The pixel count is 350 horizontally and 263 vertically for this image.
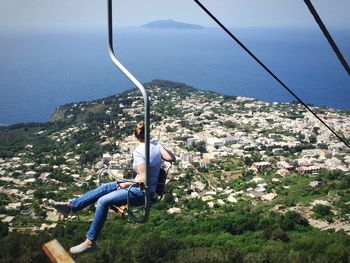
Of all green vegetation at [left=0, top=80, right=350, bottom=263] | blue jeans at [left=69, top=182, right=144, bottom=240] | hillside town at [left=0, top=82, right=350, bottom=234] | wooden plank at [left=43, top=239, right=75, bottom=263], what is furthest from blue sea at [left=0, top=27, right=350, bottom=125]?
wooden plank at [left=43, top=239, right=75, bottom=263]

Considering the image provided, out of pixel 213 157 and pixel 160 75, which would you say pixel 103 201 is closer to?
pixel 213 157

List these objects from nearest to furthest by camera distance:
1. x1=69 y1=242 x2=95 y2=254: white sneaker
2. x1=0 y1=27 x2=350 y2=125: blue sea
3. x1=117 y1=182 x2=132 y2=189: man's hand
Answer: x1=69 y1=242 x2=95 y2=254: white sneaker
x1=117 y1=182 x2=132 y2=189: man's hand
x1=0 y1=27 x2=350 y2=125: blue sea

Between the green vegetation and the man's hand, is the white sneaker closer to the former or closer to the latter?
the man's hand

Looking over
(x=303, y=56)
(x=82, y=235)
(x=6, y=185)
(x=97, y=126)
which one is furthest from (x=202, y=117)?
(x=303, y=56)

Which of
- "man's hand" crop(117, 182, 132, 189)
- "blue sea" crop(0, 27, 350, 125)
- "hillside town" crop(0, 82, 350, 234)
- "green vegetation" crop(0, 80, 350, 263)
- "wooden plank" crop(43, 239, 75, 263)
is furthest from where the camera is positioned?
"blue sea" crop(0, 27, 350, 125)

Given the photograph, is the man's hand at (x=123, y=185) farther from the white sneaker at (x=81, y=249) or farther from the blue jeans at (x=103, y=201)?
the white sneaker at (x=81, y=249)

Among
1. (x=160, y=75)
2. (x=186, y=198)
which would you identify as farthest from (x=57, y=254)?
(x=160, y=75)

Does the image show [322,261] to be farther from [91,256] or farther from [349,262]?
[91,256]

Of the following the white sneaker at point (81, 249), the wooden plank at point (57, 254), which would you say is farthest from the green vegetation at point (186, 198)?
the wooden plank at point (57, 254)
